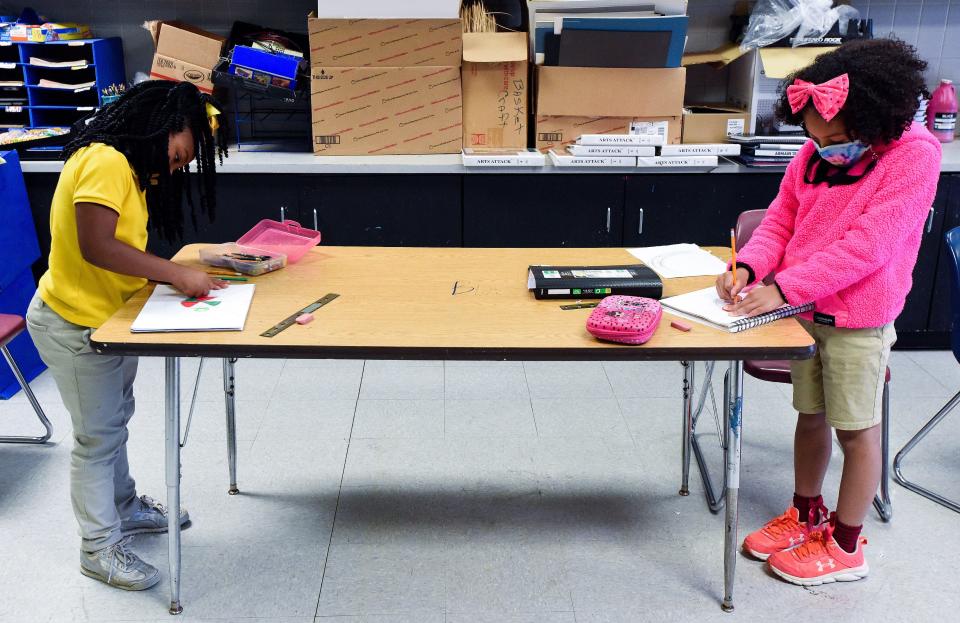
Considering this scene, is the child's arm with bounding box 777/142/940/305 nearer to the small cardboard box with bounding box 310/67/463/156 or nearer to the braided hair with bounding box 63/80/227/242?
the braided hair with bounding box 63/80/227/242

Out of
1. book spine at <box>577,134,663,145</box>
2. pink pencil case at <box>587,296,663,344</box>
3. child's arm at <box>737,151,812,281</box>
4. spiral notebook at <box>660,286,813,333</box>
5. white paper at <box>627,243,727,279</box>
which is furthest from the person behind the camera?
book spine at <box>577,134,663,145</box>

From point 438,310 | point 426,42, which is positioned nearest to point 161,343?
point 438,310

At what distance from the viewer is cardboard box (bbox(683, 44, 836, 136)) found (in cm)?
337

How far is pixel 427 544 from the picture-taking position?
2.32 metres

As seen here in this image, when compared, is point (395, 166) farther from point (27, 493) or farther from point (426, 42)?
point (27, 493)

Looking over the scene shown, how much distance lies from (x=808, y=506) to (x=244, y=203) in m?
2.28

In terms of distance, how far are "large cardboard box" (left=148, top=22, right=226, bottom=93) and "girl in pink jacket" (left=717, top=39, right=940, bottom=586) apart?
226 cm

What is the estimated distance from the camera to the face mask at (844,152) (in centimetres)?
186

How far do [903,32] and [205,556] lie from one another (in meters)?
3.52

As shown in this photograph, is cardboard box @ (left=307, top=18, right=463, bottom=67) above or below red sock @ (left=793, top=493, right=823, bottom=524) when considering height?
above

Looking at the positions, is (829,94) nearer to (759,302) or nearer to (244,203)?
(759,302)

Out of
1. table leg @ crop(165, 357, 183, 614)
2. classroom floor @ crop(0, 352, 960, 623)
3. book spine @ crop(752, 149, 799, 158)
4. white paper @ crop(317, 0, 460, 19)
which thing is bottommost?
classroom floor @ crop(0, 352, 960, 623)

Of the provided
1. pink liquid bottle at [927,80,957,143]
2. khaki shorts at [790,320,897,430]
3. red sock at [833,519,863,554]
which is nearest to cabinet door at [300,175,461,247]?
khaki shorts at [790,320,897,430]

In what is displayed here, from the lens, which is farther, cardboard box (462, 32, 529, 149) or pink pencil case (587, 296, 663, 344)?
cardboard box (462, 32, 529, 149)
